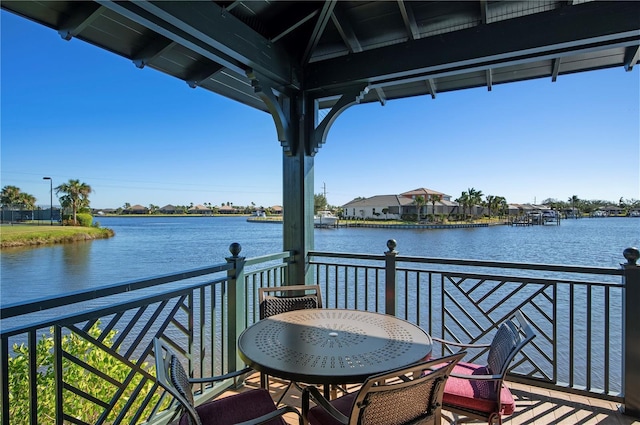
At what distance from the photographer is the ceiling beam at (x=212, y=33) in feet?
6.27

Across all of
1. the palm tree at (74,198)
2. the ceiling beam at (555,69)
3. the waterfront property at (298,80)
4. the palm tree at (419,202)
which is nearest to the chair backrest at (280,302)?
the waterfront property at (298,80)

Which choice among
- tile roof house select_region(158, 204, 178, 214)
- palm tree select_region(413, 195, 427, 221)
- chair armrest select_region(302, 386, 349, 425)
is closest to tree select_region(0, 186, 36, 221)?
tile roof house select_region(158, 204, 178, 214)

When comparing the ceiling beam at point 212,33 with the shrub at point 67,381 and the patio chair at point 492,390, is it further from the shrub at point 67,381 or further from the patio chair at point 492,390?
the patio chair at point 492,390

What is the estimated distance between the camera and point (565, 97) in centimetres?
1491

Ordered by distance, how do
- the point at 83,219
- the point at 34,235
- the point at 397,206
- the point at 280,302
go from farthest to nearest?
the point at 397,206
the point at 83,219
the point at 34,235
the point at 280,302

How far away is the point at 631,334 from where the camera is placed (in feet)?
7.71

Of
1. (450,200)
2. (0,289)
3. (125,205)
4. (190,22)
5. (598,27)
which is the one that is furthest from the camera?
(450,200)

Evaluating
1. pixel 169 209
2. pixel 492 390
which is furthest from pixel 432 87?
pixel 169 209

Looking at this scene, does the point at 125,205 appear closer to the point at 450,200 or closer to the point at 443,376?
the point at 443,376

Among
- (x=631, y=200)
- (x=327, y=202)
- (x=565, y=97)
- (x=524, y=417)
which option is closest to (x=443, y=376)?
(x=524, y=417)

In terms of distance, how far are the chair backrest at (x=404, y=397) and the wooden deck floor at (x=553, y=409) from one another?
3.97ft

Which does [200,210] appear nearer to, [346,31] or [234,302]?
[234,302]

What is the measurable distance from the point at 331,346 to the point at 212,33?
2.08 meters

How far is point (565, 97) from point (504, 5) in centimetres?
1580
